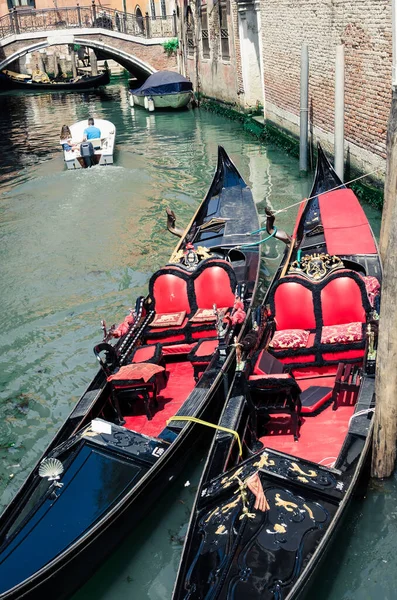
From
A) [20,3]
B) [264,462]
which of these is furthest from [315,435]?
[20,3]

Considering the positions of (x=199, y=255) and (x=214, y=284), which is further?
(x=199, y=255)

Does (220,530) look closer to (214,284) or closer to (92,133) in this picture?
(214,284)

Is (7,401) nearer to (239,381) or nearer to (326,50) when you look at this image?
(239,381)

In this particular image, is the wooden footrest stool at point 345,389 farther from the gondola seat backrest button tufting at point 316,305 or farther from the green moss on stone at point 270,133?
the green moss on stone at point 270,133

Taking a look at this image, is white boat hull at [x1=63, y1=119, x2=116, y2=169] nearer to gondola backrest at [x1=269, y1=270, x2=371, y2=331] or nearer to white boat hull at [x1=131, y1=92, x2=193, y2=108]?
white boat hull at [x1=131, y1=92, x2=193, y2=108]

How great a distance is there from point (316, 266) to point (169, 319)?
1.16 m

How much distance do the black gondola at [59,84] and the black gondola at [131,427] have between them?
19934mm

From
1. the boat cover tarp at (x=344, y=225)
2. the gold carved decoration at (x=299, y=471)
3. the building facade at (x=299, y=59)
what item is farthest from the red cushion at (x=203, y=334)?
the building facade at (x=299, y=59)

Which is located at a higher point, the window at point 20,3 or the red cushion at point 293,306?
the window at point 20,3

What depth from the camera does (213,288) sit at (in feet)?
17.8

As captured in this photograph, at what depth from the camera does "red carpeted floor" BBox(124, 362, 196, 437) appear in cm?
441

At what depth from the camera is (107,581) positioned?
3.50m

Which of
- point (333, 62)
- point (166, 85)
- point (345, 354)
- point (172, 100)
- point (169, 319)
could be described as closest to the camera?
point (345, 354)

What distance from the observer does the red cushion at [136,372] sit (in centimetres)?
434
